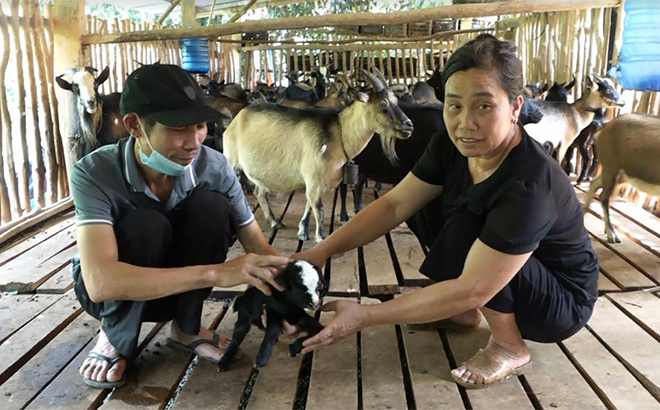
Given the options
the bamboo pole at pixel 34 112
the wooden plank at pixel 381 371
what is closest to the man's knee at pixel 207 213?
the wooden plank at pixel 381 371

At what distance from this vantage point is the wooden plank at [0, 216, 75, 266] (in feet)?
12.0

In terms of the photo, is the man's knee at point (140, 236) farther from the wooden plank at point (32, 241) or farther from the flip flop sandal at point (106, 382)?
the wooden plank at point (32, 241)

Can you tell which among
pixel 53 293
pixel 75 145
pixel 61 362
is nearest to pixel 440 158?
pixel 61 362

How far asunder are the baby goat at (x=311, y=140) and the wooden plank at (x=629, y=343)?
1.94m

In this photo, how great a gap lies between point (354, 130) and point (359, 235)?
6.66 ft

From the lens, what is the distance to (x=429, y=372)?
2.29 m

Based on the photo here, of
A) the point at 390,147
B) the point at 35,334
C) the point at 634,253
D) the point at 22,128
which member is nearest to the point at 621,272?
the point at 634,253

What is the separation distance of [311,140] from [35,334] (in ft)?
7.94

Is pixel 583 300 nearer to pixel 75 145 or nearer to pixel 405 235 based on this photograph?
pixel 405 235

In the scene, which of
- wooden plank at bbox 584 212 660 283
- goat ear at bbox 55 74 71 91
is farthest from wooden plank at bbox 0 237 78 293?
wooden plank at bbox 584 212 660 283

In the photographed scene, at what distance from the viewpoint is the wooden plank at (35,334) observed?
233 cm

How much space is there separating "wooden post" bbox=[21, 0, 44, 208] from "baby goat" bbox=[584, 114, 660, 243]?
4.70m

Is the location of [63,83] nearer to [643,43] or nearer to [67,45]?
[67,45]

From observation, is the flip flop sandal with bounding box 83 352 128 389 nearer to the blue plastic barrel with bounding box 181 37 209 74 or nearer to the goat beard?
the goat beard
